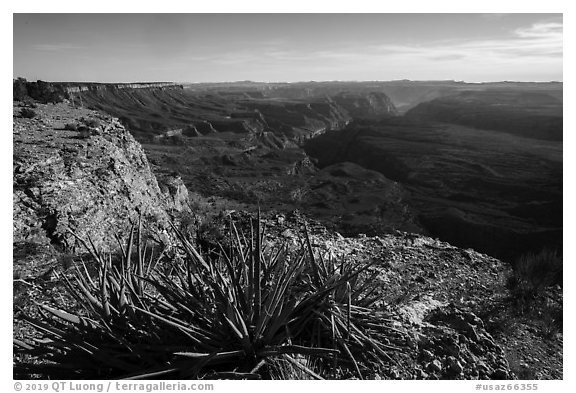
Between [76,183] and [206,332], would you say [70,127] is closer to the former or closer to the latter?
[76,183]

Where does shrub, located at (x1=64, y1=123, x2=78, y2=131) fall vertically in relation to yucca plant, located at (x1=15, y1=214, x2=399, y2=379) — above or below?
above

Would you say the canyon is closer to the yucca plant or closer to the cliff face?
the cliff face

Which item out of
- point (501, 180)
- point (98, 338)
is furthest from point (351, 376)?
point (501, 180)

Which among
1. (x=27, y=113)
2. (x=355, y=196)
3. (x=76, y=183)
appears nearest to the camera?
(x=76, y=183)

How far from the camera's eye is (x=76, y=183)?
9727 millimetres

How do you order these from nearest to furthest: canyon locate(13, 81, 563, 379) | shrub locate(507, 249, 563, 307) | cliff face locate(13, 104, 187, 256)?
1. canyon locate(13, 81, 563, 379)
2. cliff face locate(13, 104, 187, 256)
3. shrub locate(507, 249, 563, 307)

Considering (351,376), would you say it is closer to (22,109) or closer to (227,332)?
(227,332)

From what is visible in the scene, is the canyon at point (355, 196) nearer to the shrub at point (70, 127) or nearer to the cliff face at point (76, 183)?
the cliff face at point (76, 183)

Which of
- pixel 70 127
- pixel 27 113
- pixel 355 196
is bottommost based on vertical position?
pixel 355 196

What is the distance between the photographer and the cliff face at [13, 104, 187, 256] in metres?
8.15

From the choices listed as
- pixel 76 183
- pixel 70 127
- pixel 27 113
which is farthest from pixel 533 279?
pixel 27 113

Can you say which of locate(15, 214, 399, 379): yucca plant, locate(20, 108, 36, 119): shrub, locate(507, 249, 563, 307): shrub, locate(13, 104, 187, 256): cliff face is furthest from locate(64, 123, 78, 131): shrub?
locate(507, 249, 563, 307): shrub

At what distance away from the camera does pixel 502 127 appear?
161ft

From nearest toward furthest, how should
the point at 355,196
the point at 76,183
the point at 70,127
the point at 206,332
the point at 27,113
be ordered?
the point at 206,332 < the point at 76,183 < the point at 70,127 < the point at 27,113 < the point at 355,196
